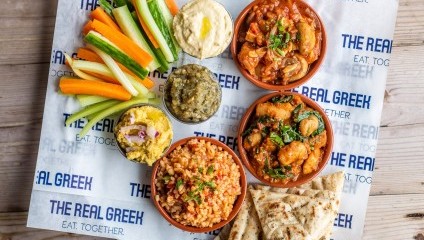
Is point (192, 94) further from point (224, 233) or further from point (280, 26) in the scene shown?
point (224, 233)

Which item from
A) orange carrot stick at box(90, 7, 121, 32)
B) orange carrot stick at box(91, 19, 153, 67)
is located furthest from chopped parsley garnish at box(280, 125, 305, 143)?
orange carrot stick at box(90, 7, 121, 32)

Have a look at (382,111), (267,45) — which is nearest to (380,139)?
(382,111)

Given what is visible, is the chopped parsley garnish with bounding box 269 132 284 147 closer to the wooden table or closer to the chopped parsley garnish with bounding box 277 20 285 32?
the chopped parsley garnish with bounding box 277 20 285 32

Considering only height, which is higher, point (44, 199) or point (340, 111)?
point (340, 111)

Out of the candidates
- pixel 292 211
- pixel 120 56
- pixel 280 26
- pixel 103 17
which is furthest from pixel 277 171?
pixel 103 17

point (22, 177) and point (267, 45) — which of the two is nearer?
point (267, 45)

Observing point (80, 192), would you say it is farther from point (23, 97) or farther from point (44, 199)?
point (23, 97)
